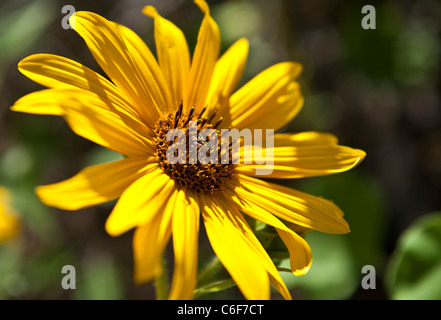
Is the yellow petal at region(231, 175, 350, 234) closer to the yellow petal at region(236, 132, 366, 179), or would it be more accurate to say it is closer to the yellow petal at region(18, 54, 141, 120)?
the yellow petal at region(236, 132, 366, 179)

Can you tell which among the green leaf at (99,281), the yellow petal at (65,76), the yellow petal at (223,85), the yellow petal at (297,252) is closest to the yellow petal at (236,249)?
the yellow petal at (297,252)

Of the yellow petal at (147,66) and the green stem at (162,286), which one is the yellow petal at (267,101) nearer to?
the yellow petal at (147,66)

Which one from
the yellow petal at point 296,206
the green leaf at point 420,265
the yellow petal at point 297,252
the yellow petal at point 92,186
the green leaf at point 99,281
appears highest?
the yellow petal at point 92,186

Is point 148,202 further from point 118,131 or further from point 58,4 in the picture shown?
point 58,4

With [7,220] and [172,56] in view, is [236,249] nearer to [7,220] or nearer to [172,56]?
[172,56]
